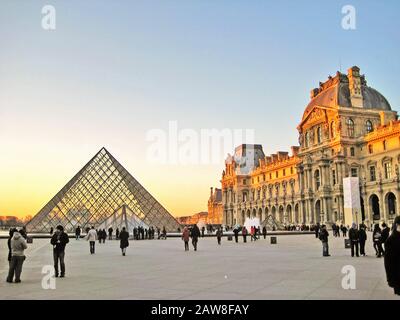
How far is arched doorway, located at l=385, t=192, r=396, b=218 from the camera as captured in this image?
50406mm

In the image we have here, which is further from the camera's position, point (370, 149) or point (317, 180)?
point (317, 180)

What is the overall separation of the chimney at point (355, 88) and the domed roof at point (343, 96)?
566 millimetres

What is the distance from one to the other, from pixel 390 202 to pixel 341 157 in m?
7.93

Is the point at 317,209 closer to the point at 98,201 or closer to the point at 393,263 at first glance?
the point at 98,201

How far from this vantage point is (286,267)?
12000 millimetres

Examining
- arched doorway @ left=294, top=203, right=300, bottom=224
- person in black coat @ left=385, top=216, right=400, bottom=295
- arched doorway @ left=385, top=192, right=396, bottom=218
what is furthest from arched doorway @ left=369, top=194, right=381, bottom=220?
person in black coat @ left=385, top=216, right=400, bottom=295

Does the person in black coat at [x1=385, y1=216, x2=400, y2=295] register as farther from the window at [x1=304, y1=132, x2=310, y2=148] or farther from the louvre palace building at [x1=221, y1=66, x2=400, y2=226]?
the window at [x1=304, y1=132, x2=310, y2=148]

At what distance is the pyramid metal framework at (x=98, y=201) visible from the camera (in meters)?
39.3

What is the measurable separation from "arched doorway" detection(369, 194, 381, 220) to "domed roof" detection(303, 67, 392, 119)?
1264 centimetres

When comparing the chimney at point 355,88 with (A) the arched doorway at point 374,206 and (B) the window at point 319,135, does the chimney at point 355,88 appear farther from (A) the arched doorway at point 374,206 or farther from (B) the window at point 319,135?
(A) the arched doorway at point 374,206

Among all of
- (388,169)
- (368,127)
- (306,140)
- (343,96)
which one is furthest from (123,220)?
(368,127)

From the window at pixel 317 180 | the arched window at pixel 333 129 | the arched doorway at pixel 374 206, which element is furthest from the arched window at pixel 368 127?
A: the arched doorway at pixel 374 206

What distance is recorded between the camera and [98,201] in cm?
3994
